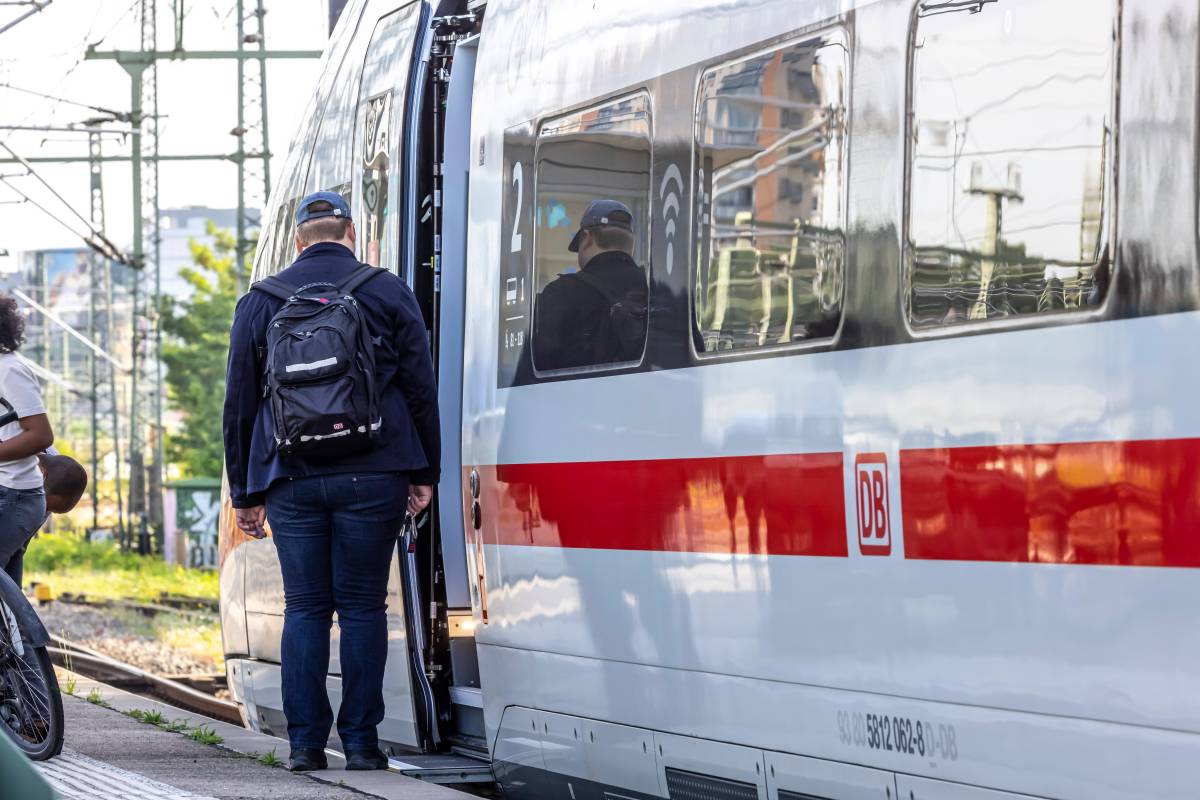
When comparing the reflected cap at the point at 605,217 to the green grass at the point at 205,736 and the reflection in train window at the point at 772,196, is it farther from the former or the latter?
the green grass at the point at 205,736

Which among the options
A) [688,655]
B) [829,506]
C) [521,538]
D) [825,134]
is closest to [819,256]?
[825,134]

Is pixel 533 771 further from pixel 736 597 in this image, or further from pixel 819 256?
pixel 819 256

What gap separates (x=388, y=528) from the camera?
6.50 m

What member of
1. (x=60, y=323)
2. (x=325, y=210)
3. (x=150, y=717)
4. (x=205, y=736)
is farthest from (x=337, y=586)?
(x=60, y=323)

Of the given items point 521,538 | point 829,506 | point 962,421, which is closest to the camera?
point 962,421

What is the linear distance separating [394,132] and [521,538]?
186cm

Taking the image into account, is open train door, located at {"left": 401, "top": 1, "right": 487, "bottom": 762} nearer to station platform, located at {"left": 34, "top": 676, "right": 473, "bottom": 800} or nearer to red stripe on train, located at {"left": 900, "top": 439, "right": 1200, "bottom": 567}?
station platform, located at {"left": 34, "top": 676, "right": 473, "bottom": 800}

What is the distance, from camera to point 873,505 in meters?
4.76

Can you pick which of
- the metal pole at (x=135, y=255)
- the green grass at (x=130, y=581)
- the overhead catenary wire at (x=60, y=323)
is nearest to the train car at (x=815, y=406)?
the green grass at (x=130, y=581)

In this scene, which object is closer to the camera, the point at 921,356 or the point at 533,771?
the point at 921,356

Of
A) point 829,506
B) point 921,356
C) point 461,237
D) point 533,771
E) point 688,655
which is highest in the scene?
point 461,237

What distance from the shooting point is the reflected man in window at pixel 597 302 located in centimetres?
588

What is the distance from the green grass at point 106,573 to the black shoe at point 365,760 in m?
18.7

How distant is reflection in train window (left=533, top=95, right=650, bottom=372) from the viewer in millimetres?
5875
